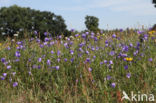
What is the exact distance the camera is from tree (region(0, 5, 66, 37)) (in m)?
28.9

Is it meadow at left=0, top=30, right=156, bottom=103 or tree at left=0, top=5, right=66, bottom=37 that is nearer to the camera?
meadow at left=0, top=30, right=156, bottom=103

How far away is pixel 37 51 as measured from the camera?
5371mm

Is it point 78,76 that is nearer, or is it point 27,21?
point 78,76

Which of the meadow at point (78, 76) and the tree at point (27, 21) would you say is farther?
the tree at point (27, 21)

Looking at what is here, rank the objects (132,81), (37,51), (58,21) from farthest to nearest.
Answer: (58,21)
(37,51)
(132,81)

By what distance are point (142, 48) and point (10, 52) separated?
306 cm

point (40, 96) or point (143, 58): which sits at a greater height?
point (143, 58)

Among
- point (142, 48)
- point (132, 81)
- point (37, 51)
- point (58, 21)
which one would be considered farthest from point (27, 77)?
point (58, 21)

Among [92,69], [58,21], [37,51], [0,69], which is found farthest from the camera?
[58,21]

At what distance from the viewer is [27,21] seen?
1161 inches

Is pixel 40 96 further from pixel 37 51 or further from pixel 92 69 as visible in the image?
pixel 37 51

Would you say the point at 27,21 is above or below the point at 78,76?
below

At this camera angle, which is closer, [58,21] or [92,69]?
[92,69]

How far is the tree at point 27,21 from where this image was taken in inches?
1137
